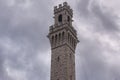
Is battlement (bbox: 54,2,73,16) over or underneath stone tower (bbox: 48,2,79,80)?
over

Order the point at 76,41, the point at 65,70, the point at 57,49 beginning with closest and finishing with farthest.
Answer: the point at 65,70
the point at 57,49
the point at 76,41

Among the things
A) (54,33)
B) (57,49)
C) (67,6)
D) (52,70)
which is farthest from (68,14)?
(52,70)

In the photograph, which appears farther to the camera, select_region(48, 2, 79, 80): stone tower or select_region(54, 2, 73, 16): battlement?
select_region(54, 2, 73, 16): battlement

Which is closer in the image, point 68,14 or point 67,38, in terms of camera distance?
point 67,38

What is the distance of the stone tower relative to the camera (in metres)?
47.8

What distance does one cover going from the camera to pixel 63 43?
50562mm

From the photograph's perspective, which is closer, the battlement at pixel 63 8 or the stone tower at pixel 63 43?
the stone tower at pixel 63 43

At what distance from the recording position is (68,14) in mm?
55844

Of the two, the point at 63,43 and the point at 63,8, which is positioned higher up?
the point at 63,8

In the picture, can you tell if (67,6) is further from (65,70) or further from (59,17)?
(65,70)

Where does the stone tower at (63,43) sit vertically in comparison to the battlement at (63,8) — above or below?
below

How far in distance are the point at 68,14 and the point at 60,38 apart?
6.57 metres

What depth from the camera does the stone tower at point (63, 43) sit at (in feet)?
157

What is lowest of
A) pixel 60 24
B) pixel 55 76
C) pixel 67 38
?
pixel 55 76
